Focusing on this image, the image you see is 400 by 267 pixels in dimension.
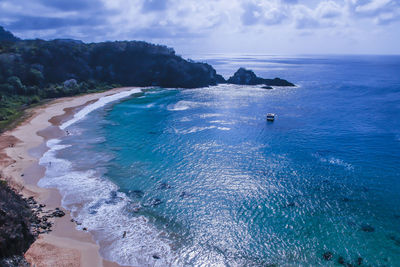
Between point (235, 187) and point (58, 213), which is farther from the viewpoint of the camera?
Answer: point (235, 187)

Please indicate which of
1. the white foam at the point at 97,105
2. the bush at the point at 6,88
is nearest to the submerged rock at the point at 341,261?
the white foam at the point at 97,105

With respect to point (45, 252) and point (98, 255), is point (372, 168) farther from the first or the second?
point (45, 252)

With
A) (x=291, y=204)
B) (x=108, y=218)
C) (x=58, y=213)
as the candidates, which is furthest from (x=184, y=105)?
(x=58, y=213)

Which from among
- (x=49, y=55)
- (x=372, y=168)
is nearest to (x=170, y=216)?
(x=372, y=168)

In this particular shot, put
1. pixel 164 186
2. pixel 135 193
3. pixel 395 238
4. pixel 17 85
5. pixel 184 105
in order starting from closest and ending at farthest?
pixel 395 238, pixel 135 193, pixel 164 186, pixel 17 85, pixel 184 105

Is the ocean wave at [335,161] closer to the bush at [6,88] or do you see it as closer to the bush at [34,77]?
the bush at [6,88]

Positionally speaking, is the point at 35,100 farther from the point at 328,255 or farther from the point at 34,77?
the point at 328,255

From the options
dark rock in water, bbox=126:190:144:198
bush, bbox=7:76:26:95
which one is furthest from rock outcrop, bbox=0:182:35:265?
bush, bbox=7:76:26:95
